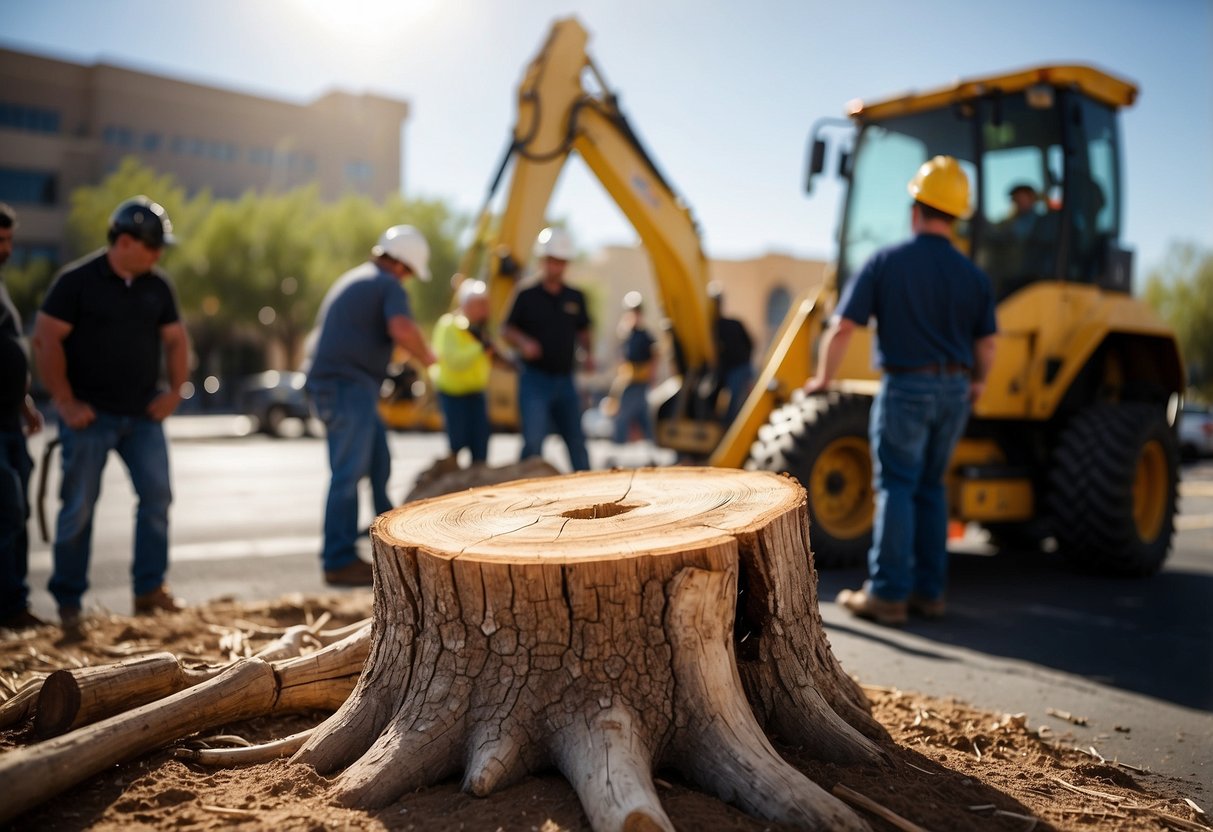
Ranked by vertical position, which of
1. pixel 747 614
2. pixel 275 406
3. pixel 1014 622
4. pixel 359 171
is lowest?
pixel 275 406

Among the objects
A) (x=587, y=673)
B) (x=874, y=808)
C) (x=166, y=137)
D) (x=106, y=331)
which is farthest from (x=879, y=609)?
(x=166, y=137)

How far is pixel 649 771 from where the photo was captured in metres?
2.21

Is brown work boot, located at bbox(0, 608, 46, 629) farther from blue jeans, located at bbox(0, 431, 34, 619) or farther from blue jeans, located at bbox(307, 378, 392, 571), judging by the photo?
blue jeans, located at bbox(307, 378, 392, 571)

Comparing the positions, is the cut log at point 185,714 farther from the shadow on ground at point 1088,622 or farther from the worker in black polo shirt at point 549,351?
the worker in black polo shirt at point 549,351

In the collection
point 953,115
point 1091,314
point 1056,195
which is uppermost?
point 953,115

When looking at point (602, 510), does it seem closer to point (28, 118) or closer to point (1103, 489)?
point (1103, 489)

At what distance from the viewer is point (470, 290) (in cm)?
788

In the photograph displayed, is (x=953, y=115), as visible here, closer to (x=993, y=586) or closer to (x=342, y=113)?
(x=993, y=586)

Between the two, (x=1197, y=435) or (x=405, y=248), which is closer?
(x=405, y=248)

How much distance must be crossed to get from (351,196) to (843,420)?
121 ft

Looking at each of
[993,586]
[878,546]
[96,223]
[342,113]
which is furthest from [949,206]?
[342,113]

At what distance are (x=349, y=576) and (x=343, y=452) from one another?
0.69 m

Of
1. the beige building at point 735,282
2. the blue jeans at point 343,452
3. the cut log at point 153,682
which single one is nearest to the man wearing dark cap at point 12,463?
the blue jeans at point 343,452

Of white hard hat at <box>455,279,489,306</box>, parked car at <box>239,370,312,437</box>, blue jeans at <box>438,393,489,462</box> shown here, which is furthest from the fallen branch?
parked car at <box>239,370,312,437</box>
